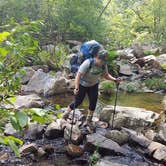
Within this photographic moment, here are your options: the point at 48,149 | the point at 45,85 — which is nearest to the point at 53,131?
the point at 48,149

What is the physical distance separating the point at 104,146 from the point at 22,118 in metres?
4.75

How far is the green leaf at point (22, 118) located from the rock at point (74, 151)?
4.59m

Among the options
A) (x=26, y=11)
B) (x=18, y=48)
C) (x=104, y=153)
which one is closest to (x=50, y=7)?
(x=26, y=11)

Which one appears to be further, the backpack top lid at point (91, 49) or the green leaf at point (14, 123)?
the backpack top lid at point (91, 49)

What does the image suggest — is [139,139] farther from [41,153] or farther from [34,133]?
[34,133]

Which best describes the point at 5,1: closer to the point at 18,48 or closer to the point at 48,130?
the point at 48,130

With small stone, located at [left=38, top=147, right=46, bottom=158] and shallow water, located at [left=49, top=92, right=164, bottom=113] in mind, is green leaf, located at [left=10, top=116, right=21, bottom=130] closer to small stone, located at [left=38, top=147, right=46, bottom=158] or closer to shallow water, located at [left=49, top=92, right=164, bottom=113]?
small stone, located at [left=38, top=147, right=46, bottom=158]

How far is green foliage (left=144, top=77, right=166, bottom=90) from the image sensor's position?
44.0 ft

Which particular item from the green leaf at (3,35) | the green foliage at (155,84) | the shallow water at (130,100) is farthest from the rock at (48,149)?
the green foliage at (155,84)

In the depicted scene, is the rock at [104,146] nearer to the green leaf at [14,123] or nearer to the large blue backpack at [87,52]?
the large blue backpack at [87,52]

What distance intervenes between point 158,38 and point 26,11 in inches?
442

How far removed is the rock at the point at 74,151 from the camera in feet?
19.2

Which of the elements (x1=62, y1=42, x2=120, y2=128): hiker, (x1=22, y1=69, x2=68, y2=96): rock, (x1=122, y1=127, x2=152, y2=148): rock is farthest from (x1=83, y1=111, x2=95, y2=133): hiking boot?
(x1=22, y1=69, x2=68, y2=96): rock

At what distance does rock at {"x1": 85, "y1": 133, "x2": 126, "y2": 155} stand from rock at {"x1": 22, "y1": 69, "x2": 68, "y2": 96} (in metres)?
4.97
